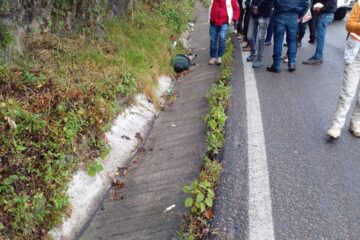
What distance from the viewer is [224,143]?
12.9ft

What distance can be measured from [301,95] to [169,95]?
78.4 inches

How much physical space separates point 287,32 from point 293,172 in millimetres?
3605

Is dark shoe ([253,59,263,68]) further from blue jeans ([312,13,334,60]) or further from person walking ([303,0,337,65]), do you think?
blue jeans ([312,13,334,60])

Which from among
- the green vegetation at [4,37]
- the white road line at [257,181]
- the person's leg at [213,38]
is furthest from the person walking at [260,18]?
the green vegetation at [4,37]

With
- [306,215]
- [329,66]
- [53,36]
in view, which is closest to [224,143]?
[306,215]

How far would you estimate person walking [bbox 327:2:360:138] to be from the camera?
3.77 meters

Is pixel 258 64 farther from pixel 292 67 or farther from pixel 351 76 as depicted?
pixel 351 76

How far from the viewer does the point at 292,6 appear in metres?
5.99

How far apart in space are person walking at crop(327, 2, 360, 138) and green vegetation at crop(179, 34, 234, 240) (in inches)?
49.2

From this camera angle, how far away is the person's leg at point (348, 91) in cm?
389

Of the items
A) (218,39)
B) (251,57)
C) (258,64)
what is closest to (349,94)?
(258,64)

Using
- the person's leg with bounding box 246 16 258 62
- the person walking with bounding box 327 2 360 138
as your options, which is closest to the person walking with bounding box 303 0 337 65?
the person's leg with bounding box 246 16 258 62

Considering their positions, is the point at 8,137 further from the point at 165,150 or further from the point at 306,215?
the point at 306,215

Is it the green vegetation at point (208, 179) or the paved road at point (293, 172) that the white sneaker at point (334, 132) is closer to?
the paved road at point (293, 172)
